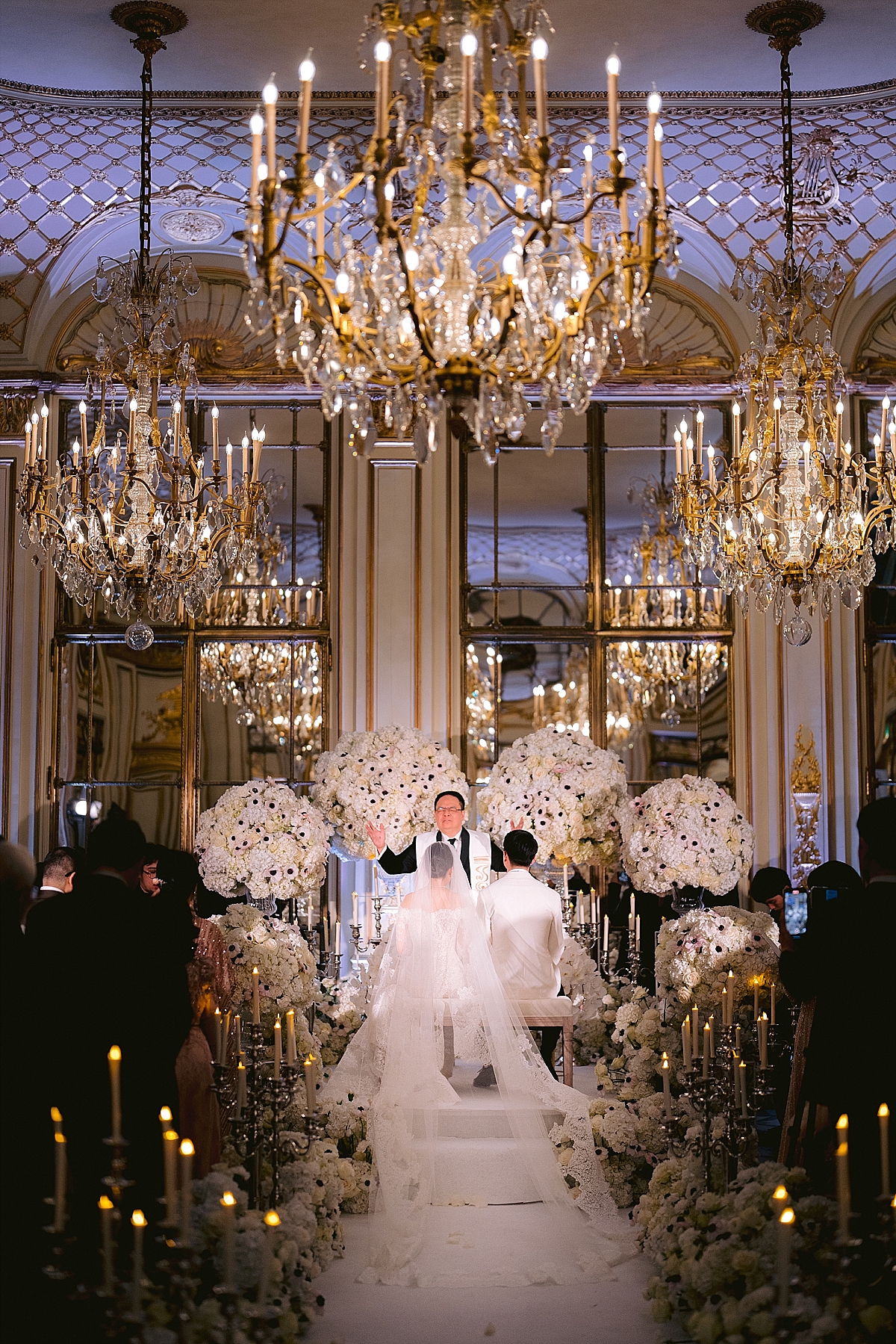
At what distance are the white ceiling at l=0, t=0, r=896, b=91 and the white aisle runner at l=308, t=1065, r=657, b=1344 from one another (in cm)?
635

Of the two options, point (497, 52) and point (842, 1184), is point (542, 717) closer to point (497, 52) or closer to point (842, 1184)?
point (497, 52)

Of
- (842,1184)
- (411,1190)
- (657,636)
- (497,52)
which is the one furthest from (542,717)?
(842,1184)

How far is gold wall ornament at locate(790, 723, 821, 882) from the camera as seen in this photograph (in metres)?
9.34

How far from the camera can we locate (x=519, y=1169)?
6324 mm

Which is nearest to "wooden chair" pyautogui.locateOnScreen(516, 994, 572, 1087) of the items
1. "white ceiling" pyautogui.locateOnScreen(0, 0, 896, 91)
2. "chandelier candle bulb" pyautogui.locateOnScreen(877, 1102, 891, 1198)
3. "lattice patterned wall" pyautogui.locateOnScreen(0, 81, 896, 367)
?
"chandelier candle bulb" pyautogui.locateOnScreen(877, 1102, 891, 1198)

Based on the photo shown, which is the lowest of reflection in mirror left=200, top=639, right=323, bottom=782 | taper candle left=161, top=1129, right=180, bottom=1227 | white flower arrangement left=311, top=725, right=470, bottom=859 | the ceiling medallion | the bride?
the bride

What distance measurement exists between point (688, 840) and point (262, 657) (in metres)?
3.45

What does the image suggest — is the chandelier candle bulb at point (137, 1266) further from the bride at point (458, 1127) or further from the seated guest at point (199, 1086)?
the bride at point (458, 1127)

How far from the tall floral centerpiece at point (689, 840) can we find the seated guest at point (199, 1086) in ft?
9.77

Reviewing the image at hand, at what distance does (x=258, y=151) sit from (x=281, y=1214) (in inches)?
138

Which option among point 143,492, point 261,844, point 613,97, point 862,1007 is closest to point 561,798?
point 261,844

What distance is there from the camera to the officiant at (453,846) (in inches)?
331

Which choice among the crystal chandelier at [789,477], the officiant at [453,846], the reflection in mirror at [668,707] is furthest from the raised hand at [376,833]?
the crystal chandelier at [789,477]

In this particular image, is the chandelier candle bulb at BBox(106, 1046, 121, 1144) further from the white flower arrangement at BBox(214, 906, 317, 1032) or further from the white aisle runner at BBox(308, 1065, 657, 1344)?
the white flower arrangement at BBox(214, 906, 317, 1032)
